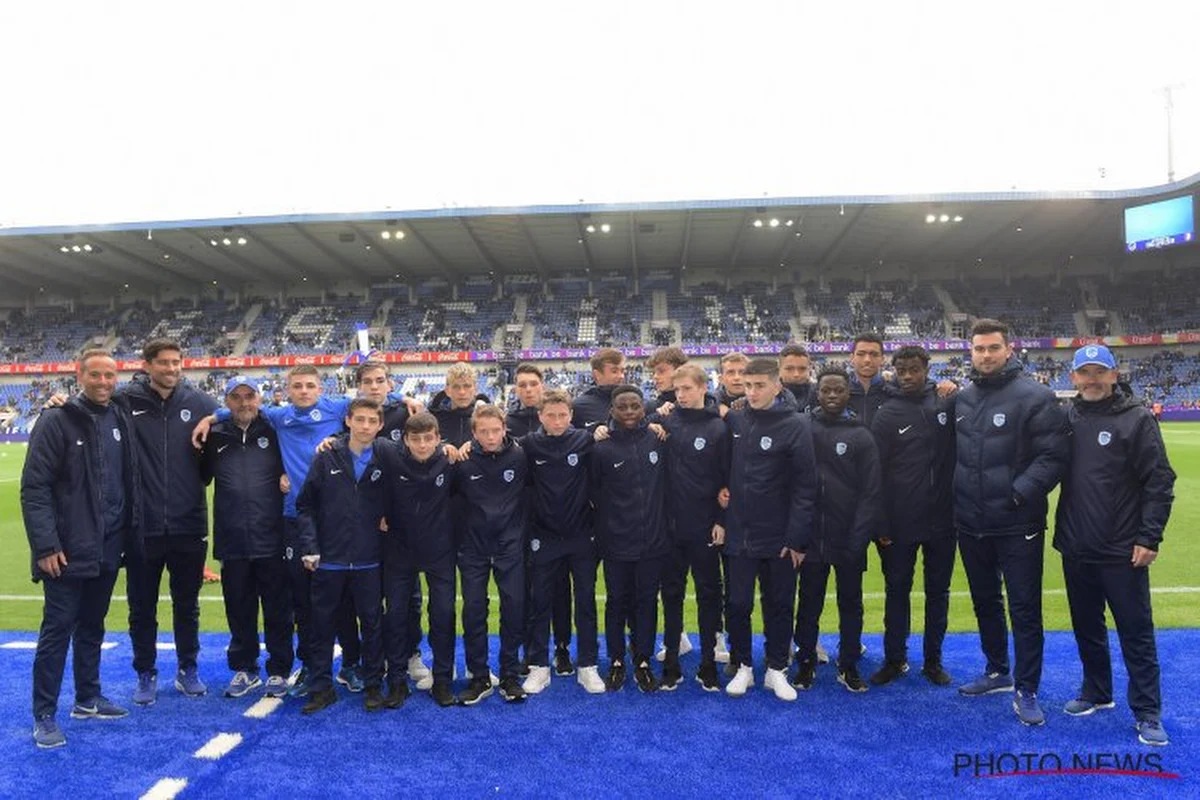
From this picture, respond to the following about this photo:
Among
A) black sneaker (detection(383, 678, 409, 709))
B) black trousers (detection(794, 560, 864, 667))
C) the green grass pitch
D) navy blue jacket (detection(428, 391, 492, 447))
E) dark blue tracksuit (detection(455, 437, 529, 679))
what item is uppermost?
navy blue jacket (detection(428, 391, 492, 447))

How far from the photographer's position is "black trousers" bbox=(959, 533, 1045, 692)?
4016 millimetres

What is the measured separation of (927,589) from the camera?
4.62 metres

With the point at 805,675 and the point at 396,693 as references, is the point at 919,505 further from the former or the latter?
the point at 396,693

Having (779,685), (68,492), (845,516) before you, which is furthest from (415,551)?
(845,516)

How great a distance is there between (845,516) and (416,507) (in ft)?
8.61

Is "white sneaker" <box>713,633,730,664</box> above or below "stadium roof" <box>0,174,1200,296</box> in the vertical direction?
below

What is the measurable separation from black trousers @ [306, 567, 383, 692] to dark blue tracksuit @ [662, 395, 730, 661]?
1788mm

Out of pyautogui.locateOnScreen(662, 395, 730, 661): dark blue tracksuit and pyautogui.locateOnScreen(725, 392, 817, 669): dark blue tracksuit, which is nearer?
pyautogui.locateOnScreen(725, 392, 817, 669): dark blue tracksuit

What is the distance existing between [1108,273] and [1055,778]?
48.7m

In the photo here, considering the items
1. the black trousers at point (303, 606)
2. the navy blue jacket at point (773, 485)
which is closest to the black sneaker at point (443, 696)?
the black trousers at point (303, 606)

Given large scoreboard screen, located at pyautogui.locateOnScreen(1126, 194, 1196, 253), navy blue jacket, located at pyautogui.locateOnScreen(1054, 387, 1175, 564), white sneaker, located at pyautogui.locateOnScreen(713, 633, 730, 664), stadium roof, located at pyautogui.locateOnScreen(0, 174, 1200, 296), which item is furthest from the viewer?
stadium roof, located at pyautogui.locateOnScreen(0, 174, 1200, 296)

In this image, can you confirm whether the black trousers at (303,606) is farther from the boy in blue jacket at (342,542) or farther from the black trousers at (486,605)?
the black trousers at (486,605)

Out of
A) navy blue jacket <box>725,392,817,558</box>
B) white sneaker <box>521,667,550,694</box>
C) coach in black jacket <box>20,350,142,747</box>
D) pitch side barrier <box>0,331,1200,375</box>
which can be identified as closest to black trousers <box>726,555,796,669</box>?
navy blue jacket <box>725,392,817,558</box>

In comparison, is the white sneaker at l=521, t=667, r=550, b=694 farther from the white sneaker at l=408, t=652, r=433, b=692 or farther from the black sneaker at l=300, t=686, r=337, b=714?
the black sneaker at l=300, t=686, r=337, b=714
